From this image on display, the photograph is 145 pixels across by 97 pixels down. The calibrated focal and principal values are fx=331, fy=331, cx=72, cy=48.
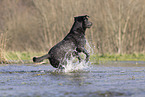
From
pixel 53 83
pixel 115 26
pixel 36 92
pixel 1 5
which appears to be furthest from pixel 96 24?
pixel 36 92

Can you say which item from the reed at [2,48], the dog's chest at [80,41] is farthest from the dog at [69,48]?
the reed at [2,48]

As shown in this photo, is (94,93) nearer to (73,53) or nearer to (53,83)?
(53,83)

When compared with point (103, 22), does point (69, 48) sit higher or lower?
higher

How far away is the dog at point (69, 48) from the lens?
10.3 m

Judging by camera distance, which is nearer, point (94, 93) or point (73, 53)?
point (94, 93)

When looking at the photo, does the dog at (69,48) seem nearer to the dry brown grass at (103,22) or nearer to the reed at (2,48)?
the reed at (2,48)

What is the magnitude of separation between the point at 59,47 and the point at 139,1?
470 inches

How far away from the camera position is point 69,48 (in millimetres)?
10531

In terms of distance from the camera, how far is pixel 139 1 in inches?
826

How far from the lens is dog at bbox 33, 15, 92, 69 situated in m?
10.3

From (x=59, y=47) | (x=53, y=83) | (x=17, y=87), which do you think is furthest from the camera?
(x=59, y=47)

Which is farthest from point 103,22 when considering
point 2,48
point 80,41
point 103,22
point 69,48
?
point 69,48

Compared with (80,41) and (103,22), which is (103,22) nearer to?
(103,22)

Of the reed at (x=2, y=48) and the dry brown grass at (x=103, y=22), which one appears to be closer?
the reed at (x=2, y=48)
